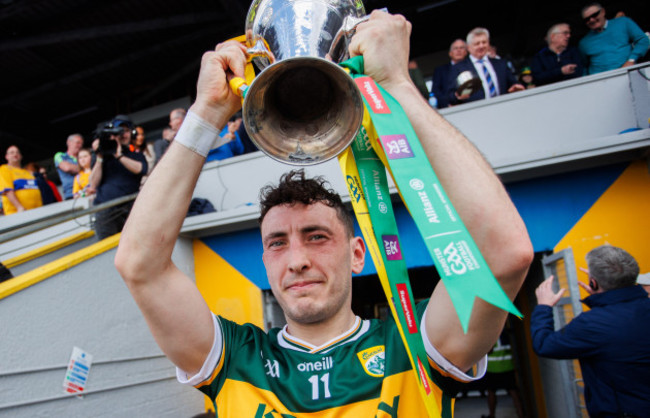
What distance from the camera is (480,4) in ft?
29.8

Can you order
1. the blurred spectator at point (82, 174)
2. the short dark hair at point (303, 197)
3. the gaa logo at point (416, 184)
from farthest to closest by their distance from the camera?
the blurred spectator at point (82, 174) → the short dark hair at point (303, 197) → the gaa logo at point (416, 184)

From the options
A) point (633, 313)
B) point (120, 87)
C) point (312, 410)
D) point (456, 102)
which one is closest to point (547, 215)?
point (456, 102)

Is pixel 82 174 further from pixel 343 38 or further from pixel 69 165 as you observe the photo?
pixel 343 38

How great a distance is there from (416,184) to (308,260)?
0.63 metres

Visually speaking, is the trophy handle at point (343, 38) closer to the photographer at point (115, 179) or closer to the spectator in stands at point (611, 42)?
the photographer at point (115, 179)

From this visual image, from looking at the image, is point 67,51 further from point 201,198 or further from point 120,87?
point 201,198

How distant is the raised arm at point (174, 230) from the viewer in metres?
1.46

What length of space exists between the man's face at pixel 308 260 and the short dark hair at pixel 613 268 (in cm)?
173

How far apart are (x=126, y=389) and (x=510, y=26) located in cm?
971

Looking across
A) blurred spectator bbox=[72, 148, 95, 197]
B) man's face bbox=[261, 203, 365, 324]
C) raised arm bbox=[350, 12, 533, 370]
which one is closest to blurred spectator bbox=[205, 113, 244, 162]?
blurred spectator bbox=[72, 148, 95, 197]

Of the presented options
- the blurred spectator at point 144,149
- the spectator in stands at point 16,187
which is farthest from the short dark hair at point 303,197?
the spectator in stands at point 16,187

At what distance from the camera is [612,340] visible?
99.2 inches

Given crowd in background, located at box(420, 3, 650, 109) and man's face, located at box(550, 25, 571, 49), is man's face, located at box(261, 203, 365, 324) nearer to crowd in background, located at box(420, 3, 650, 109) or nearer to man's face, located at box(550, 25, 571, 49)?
crowd in background, located at box(420, 3, 650, 109)

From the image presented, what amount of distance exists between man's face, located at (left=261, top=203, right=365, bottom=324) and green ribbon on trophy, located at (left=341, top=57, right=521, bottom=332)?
0.53 metres
